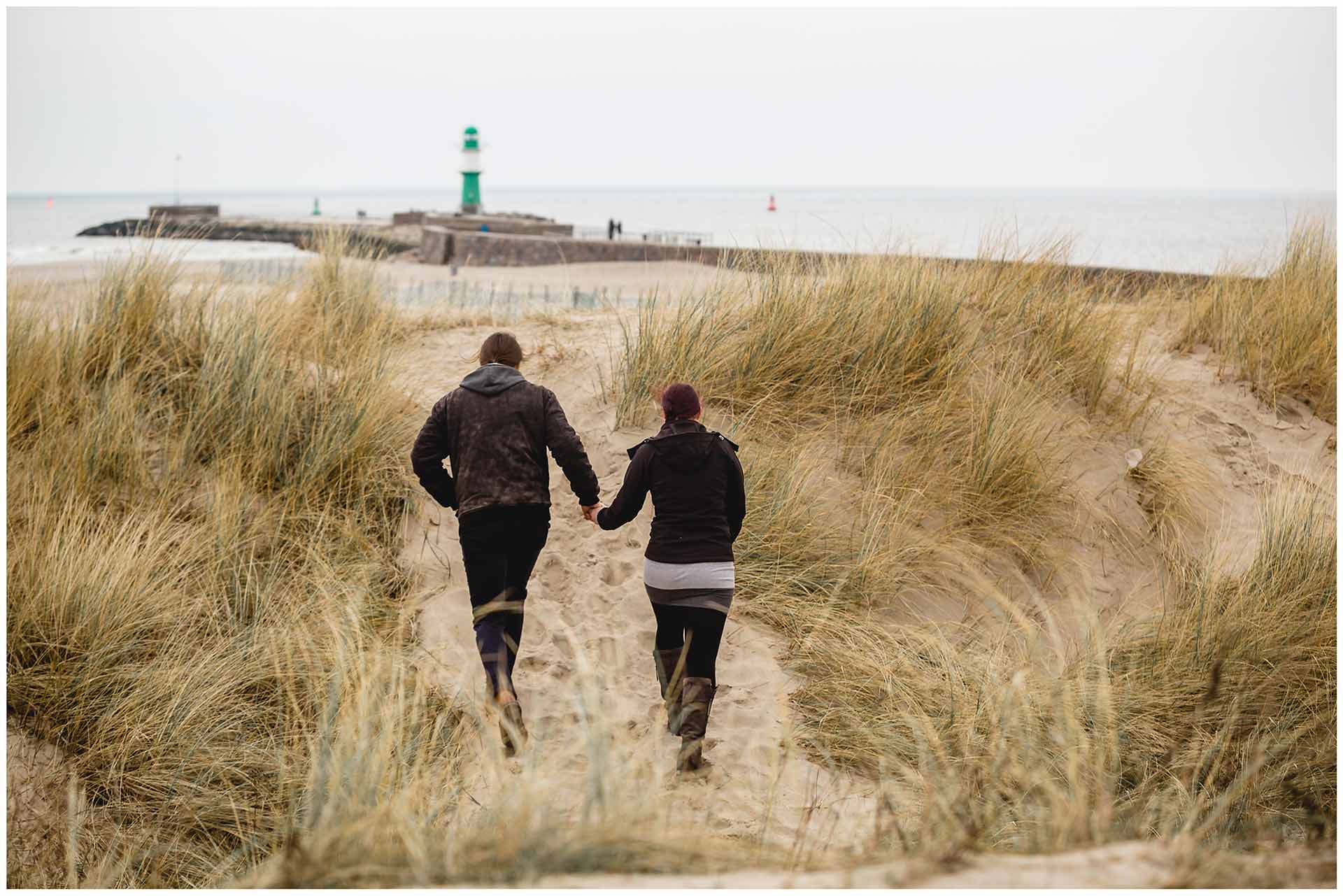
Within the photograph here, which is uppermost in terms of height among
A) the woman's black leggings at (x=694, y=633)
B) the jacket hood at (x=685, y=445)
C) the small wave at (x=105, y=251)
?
the jacket hood at (x=685, y=445)

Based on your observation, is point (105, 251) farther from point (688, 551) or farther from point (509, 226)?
point (688, 551)

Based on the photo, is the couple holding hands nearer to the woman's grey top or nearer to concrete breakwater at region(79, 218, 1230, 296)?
the woman's grey top

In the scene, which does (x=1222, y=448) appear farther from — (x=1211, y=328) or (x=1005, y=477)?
(x=1005, y=477)

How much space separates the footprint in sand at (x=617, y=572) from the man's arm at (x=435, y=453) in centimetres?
132

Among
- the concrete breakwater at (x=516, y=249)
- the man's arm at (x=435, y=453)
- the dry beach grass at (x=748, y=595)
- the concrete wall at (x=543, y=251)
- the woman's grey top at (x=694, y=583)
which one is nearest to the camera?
the dry beach grass at (x=748, y=595)

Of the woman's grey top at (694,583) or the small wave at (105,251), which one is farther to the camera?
the small wave at (105,251)

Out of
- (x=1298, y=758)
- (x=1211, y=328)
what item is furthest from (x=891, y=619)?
(x=1211, y=328)

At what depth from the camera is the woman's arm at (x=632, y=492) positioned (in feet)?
13.2

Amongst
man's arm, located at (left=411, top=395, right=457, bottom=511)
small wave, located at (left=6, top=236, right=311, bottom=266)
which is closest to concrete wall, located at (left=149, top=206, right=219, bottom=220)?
small wave, located at (left=6, top=236, right=311, bottom=266)

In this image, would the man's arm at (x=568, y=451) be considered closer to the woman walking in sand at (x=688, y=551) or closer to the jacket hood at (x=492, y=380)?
the jacket hood at (x=492, y=380)

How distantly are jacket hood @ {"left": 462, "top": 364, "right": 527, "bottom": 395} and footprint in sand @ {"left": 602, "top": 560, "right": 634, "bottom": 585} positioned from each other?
1551mm

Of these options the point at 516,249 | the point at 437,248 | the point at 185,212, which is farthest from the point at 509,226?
the point at 185,212

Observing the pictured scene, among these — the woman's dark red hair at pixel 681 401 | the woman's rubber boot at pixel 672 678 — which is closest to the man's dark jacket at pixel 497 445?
the woman's dark red hair at pixel 681 401

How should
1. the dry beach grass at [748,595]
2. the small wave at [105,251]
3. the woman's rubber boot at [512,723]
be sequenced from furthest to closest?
the small wave at [105,251]
the woman's rubber boot at [512,723]
the dry beach grass at [748,595]
